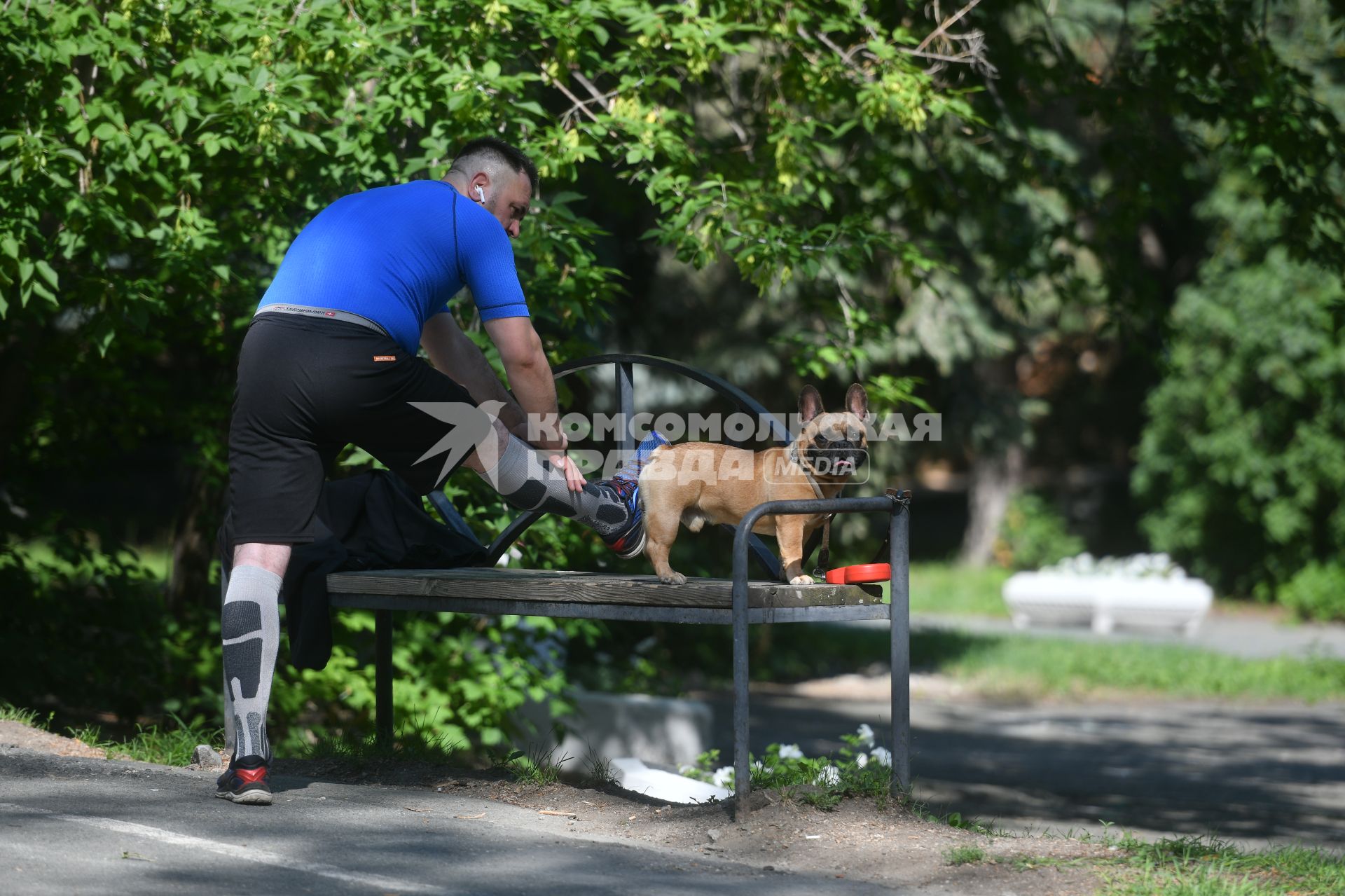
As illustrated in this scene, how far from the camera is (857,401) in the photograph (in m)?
4.58

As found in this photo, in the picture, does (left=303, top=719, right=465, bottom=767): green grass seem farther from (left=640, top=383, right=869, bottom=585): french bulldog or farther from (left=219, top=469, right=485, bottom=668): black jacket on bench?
(left=640, top=383, right=869, bottom=585): french bulldog

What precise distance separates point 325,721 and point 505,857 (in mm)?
4147

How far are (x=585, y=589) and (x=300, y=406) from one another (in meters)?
1.02

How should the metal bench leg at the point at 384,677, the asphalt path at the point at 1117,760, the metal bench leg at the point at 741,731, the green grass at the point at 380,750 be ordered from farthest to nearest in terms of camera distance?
the asphalt path at the point at 1117,760 → the metal bench leg at the point at 384,677 → the green grass at the point at 380,750 → the metal bench leg at the point at 741,731

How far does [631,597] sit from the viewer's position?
169 inches

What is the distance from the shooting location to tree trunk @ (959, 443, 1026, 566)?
24734 millimetres

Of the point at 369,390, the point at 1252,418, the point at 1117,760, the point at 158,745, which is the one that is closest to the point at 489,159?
the point at 369,390

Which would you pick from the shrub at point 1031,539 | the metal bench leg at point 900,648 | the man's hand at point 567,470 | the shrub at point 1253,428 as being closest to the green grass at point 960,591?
the shrub at point 1031,539

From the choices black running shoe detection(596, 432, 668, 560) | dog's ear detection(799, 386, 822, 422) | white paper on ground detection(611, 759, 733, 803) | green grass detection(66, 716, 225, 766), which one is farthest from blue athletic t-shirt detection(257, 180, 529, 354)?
white paper on ground detection(611, 759, 733, 803)

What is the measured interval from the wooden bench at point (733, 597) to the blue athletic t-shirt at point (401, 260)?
0.83 metres

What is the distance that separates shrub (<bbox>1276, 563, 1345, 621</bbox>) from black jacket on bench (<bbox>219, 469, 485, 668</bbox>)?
1665 cm

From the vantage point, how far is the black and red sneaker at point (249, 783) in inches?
165

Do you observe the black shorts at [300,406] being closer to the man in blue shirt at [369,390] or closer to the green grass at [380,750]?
the man in blue shirt at [369,390]

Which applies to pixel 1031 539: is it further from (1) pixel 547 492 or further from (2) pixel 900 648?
(1) pixel 547 492
